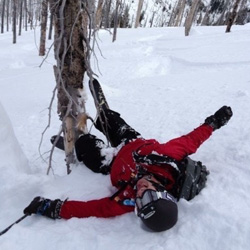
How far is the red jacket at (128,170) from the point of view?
206cm

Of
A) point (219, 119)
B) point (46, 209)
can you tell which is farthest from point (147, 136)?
point (46, 209)

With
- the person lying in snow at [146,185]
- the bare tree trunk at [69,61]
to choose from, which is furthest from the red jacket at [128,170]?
the bare tree trunk at [69,61]

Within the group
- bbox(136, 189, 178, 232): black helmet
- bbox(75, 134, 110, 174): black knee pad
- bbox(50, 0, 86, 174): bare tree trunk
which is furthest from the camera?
bbox(75, 134, 110, 174): black knee pad

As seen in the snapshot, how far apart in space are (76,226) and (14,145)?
161 centimetres

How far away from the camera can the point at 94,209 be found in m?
2.08

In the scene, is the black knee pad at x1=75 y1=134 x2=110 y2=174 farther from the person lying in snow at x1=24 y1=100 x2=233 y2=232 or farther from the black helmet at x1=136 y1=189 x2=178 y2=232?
the black helmet at x1=136 y1=189 x2=178 y2=232

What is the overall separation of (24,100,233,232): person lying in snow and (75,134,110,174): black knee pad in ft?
0.13

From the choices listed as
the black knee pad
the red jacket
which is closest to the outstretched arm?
the red jacket

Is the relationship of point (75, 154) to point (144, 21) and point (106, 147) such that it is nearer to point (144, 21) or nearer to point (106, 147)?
point (106, 147)

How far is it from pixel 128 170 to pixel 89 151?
2.02 ft

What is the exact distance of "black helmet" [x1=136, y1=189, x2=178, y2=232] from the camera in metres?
1.70

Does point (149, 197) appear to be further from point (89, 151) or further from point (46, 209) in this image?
point (89, 151)

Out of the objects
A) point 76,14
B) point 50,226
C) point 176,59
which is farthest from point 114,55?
point 50,226

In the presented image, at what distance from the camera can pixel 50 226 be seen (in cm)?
203
